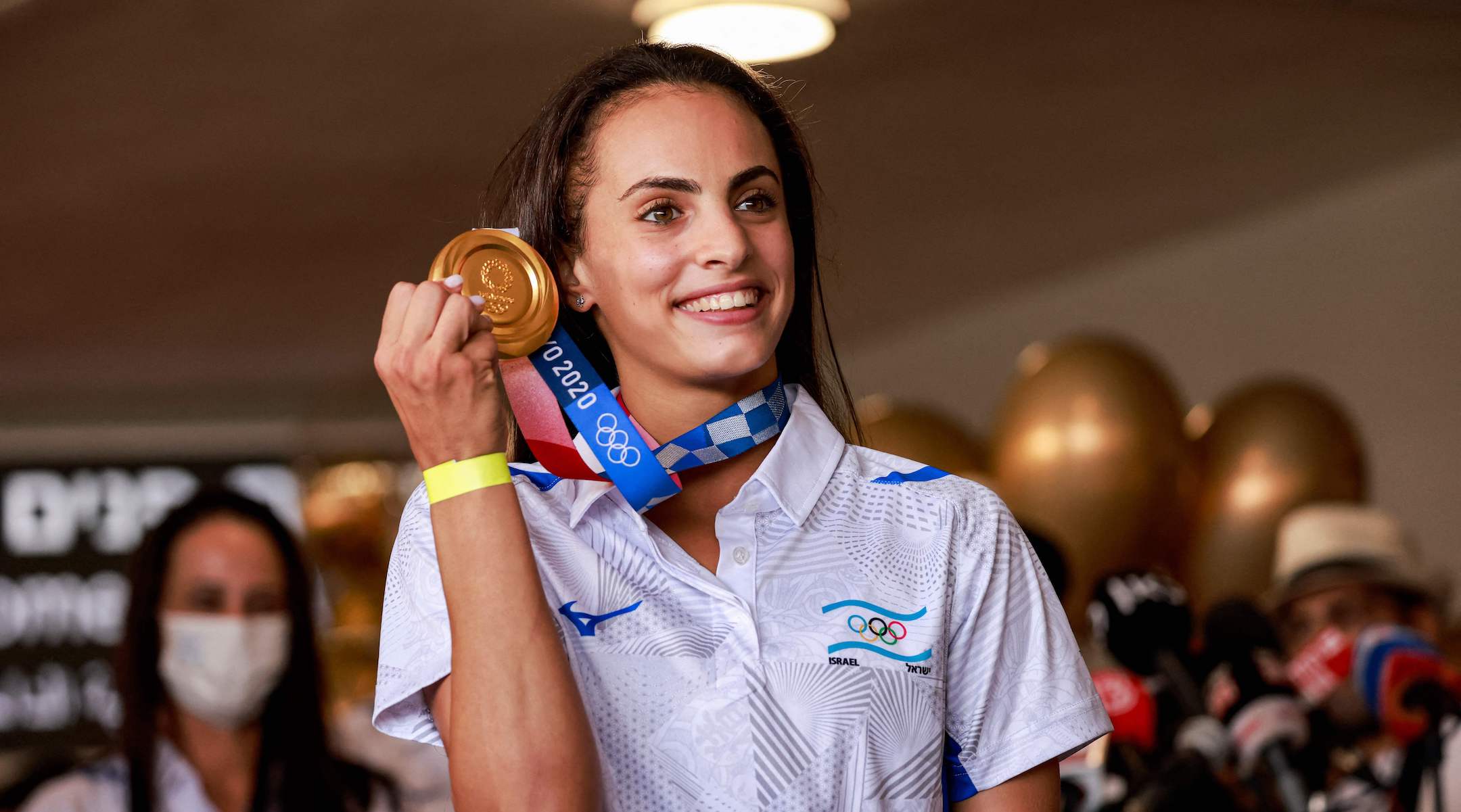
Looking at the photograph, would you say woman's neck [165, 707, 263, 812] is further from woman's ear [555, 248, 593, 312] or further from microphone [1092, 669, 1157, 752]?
woman's ear [555, 248, 593, 312]

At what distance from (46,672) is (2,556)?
27.9 inches

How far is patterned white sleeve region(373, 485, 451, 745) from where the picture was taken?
134 centimetres

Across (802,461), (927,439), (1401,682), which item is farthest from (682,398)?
(927,439)

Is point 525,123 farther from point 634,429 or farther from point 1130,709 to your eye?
point 634,429

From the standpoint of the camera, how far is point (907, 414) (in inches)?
201

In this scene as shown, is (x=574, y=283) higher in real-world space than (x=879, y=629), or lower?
higher

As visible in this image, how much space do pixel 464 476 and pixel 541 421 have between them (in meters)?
0.20

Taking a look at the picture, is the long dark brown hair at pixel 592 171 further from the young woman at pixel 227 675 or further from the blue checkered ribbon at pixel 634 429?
the young woman at pixel 227 675

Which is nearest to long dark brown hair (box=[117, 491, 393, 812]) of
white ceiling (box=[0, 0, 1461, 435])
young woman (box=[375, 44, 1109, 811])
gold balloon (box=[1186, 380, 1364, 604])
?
white ceiling (box=[0, 0, 1461, 435])

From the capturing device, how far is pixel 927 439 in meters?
4.96

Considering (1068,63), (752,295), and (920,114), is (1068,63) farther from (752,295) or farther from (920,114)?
(752,295)

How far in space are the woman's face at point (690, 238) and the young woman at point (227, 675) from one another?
1894 mm

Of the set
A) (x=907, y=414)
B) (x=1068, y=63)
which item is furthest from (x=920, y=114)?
(x=907, y=414)

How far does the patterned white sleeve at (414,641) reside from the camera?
1338mm
